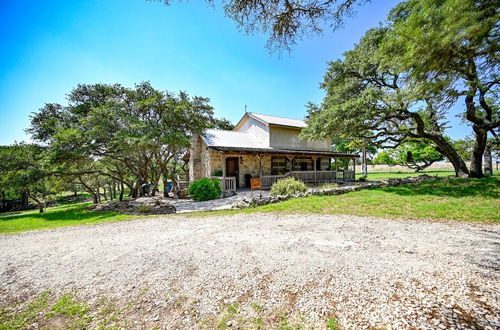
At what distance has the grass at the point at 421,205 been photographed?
6094mm

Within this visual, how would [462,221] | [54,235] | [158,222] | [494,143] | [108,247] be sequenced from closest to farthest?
[108,247] → [462,221] → [54,235] → [158,222] → [494,143]

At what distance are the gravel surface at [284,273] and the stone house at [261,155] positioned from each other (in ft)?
27.7

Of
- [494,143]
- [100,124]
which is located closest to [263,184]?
[100,124]

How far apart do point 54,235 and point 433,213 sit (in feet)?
41.6

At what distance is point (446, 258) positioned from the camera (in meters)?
3.37

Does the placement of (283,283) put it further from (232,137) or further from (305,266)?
(232,137)

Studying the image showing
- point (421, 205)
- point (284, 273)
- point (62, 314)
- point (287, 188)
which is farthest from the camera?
point (287, 188)

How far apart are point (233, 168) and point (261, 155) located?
293cm

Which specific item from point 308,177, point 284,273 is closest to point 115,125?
point 284,273

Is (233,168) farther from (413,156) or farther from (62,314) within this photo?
(413,156)

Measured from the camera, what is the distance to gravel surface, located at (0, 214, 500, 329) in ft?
7.34

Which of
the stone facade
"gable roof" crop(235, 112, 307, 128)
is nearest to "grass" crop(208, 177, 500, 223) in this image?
the stone facade

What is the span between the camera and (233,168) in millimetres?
15766

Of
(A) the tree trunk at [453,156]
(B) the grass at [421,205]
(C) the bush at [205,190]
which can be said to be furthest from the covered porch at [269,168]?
(A) the tree trunk at [453,156]
